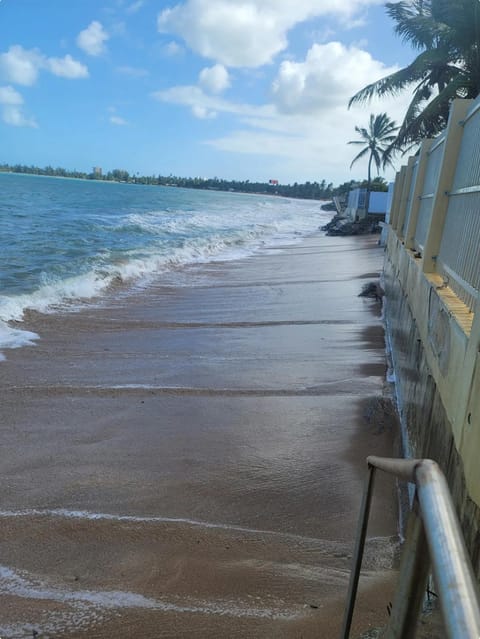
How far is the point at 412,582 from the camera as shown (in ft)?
3.68

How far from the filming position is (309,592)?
9.96 ft

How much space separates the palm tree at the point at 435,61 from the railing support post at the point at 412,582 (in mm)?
18925

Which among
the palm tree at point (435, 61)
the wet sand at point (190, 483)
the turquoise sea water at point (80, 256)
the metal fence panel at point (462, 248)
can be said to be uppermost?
the palm tree at point (435, 61)

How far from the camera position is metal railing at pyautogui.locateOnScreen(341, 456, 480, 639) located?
79 centimetres

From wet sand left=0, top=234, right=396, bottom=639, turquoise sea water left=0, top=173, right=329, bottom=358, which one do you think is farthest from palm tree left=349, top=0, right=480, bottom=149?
wet sand left=0, top=234, right=396, bottom=639

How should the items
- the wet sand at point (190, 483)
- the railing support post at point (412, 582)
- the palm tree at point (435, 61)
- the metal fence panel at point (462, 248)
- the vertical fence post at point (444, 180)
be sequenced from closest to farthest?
the railing support post at point (412, 582) < the wet sand at point (190, 483) < the metal fence panel at point (462, 248) < the vertical fence post at point (444, 180) < the palm tree at point (435, 61)

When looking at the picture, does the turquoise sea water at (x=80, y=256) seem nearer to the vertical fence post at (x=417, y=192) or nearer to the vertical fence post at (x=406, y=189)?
the vertical fence post at (x=417, y=192)

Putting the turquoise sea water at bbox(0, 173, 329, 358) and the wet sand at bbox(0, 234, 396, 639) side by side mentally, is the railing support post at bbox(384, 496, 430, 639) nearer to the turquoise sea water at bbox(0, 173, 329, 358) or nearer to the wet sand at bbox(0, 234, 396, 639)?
the wet sand at bbox(0, 234, 396, 639)

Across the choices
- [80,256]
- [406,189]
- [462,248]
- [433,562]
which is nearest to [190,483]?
[462,248]

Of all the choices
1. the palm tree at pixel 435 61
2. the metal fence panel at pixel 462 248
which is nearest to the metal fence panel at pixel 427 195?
the metal fence panel at pixel 462 248

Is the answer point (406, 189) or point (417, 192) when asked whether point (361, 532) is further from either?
point (406, 189)

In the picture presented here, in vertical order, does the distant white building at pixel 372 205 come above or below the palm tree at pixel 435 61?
below

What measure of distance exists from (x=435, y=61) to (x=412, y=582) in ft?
67.8

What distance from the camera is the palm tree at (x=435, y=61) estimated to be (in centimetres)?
1658
